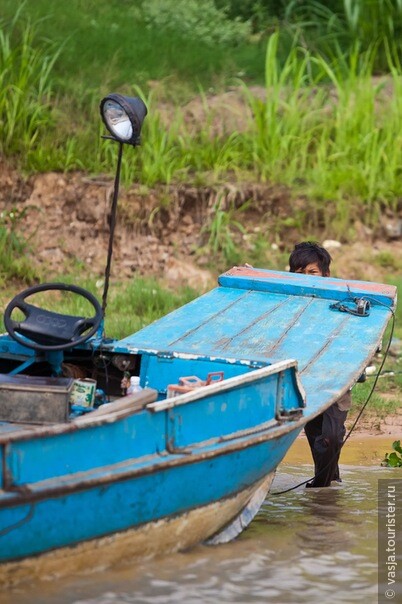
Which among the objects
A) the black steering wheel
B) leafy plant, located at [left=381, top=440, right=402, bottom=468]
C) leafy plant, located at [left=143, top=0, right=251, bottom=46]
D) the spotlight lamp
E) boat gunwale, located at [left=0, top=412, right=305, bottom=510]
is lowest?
leafy plant, located at [left=381, top=440, right=402, bottom=468]

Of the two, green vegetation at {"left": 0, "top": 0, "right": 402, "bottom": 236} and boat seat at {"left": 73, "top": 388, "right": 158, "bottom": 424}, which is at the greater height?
green vegetation at {"left": 0, "top": 0, "right": 402, "bottom": 236}

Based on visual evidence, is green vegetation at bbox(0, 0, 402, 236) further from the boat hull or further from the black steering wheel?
the boat hull

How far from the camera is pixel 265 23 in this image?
45.2ft

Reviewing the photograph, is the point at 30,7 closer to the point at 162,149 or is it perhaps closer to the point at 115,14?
the point at 115,14

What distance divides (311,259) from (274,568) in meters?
2.52

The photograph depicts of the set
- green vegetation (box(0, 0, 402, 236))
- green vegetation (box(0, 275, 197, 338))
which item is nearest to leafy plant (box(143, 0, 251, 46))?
green vegetation (box(0, 0, 402, 236))

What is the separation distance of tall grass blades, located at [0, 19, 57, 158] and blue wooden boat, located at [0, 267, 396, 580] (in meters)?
4.93

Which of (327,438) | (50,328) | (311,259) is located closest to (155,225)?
(311,259)

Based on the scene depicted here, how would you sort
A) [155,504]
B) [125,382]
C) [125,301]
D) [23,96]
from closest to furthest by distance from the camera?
[155,504], [125,382], [125,301], [23,96]

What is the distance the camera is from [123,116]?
247 inches

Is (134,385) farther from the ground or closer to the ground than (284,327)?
closer to the ground

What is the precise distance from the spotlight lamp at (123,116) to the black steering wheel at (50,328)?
81 cm

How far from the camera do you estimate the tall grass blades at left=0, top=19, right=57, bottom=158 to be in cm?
1150

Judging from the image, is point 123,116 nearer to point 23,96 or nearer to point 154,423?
point 154,423
